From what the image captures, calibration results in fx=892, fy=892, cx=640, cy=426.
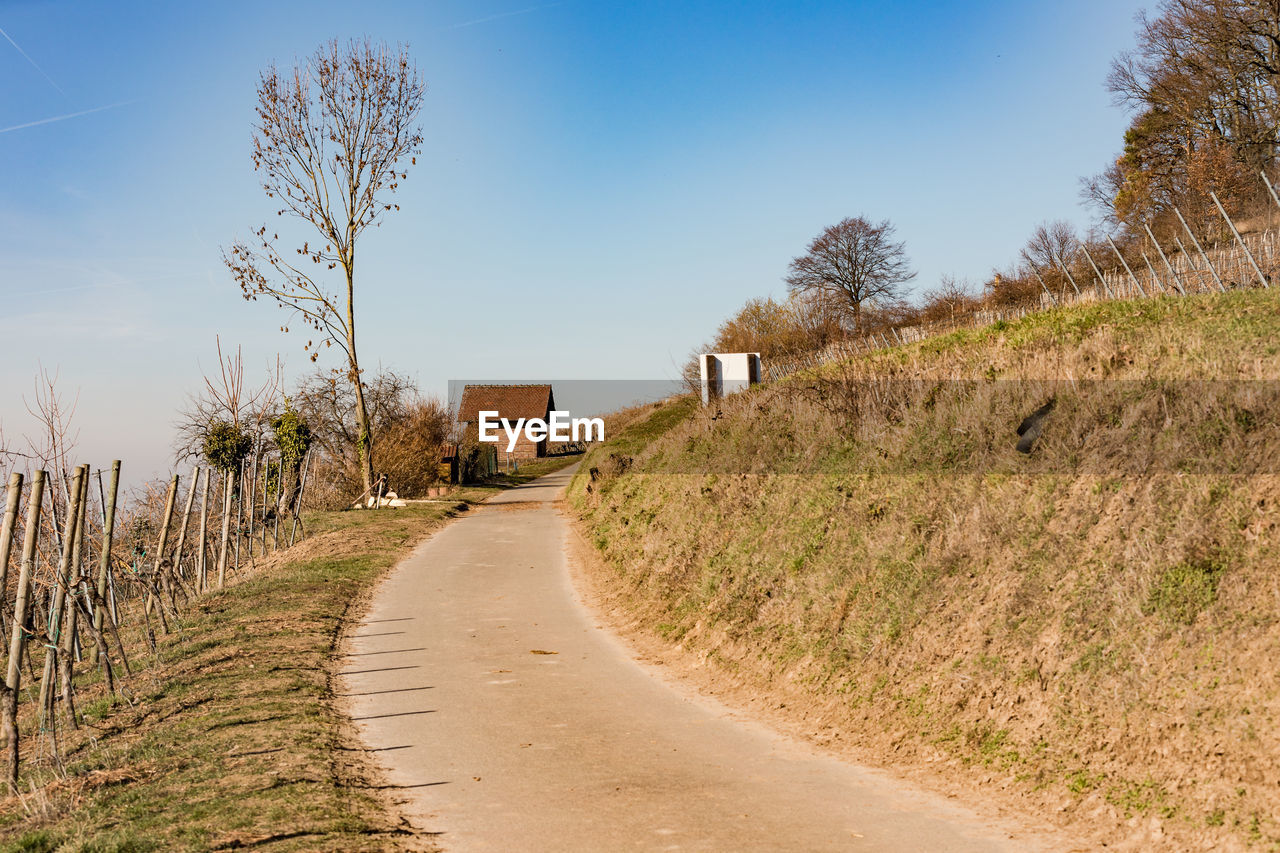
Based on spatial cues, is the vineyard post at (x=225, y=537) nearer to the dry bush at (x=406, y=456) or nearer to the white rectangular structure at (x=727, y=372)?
the white rectangular structure at (x=727, y=372)

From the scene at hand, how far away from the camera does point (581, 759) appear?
7887mm

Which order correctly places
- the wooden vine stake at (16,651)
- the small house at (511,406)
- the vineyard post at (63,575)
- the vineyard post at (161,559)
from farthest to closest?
1. the small house at (511,406)
2. the vineyard post at (161,559)
3. the vineyard post at (63,575)
4. the wooden vine stake at (16,651)

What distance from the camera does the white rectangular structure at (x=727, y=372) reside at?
26.9m

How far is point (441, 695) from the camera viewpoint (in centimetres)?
1009

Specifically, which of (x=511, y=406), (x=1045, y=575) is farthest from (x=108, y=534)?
(x=511, y=406)

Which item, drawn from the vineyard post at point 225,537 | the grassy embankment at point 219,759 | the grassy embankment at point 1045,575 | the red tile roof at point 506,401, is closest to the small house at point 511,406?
the red tile roof at point 506,401

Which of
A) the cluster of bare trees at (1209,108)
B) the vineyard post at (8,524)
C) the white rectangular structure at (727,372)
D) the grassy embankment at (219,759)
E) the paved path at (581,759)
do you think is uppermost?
the cluster of bare trees at (1209,108)

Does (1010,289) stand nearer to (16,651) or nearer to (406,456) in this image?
(406,456)

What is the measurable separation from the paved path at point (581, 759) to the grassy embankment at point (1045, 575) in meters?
0.81

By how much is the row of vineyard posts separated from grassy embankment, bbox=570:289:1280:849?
7.22m

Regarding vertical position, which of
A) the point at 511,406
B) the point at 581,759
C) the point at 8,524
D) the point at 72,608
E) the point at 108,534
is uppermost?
the point at 511,406

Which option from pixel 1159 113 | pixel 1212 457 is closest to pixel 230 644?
pixel 1212 457

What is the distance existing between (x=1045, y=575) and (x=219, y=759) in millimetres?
7387

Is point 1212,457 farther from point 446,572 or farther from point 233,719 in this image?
point 446,572
